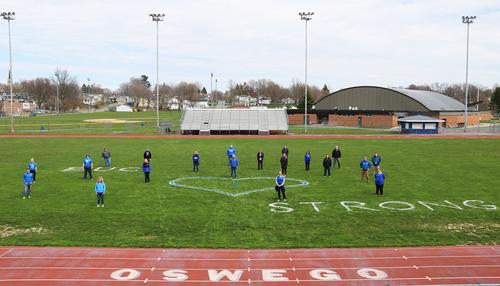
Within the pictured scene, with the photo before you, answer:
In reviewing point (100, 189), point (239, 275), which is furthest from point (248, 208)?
point (239, 275)

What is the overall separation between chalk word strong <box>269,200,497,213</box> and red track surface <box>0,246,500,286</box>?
5.06 meters

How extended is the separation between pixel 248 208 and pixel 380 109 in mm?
76420

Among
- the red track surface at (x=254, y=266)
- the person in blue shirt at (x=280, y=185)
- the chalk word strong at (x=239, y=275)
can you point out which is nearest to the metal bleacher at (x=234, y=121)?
the person in blue shirt at (x=280, y=185)

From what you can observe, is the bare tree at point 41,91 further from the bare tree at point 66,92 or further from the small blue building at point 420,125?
the small blue building at point 420,125

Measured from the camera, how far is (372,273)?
1416 cm

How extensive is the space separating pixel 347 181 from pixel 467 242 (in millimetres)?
11317

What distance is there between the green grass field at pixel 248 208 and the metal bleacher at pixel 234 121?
29933 mm

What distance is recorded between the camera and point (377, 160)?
27.8 metres

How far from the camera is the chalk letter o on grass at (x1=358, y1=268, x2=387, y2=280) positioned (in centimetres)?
1385

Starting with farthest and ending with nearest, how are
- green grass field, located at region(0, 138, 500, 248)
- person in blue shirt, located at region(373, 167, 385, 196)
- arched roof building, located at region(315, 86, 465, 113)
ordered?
arched roof building, located at region(315, 86, 465, 113)
person in blue shirt, located at region(373, 167, 385, 196)
green grass field, located at region(0, 138, 500, 248)

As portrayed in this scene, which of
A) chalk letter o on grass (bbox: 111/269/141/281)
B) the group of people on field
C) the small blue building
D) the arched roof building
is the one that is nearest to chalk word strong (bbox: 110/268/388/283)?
chalk letter o on grass (bbox: 111/269/141/281)

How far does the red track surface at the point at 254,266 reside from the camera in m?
13.6

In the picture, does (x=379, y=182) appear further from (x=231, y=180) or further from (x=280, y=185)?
(x=231, y=180)

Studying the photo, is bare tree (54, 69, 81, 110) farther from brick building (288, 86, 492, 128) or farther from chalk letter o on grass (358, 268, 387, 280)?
chalk letter o on grass (358, 268, 387, 280)
